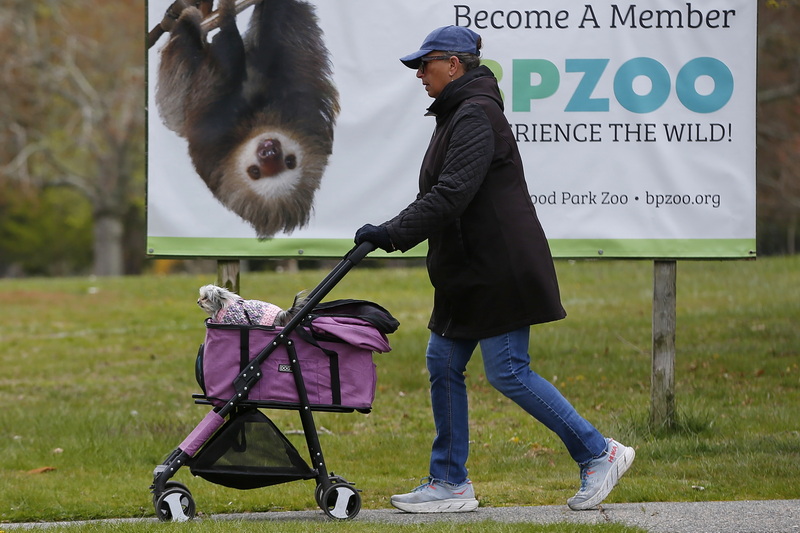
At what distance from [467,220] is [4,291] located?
1522 centimetres

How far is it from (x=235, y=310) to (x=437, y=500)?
1.32 meters

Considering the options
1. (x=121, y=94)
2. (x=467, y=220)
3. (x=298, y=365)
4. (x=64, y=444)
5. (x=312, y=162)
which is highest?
(x=121, y=94)

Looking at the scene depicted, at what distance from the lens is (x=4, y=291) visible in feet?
62.6

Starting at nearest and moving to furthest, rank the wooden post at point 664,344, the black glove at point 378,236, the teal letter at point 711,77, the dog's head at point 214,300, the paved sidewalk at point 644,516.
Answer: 1. the paved sidewalk at point 644,516
2. the black glove at point 378,236
3. the dog's head at point 214,300
4. the teal letter at point 711,77
5. the wooden post at point 664,344

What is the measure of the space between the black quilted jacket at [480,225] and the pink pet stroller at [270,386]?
322mm

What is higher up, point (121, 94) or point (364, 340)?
point (121, 94)

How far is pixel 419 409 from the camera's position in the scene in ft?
30.6

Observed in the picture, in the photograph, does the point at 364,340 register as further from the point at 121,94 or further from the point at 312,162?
the point at 121,94

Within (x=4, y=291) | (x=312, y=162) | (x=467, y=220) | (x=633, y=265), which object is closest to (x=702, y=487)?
(x=467, y=220)

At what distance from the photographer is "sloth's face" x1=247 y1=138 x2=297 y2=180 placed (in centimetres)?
767

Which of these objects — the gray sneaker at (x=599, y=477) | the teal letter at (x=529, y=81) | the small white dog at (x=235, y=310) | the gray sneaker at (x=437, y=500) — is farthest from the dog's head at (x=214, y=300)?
the teal letter at (x=529, y=81)

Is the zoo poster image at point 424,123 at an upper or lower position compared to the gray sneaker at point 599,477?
upper

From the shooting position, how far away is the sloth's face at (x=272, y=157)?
767 centimetres

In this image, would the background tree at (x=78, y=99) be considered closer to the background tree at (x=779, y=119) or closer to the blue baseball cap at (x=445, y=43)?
the background tree at (x=779, y=119)
